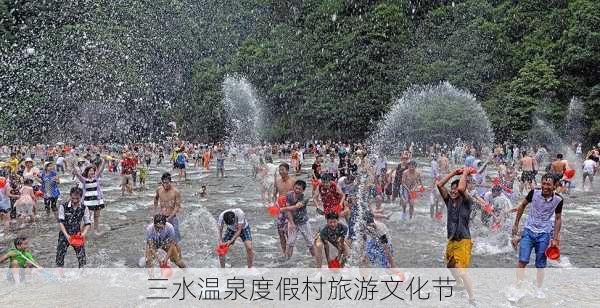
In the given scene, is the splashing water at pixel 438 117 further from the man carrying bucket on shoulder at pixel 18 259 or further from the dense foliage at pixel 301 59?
the man carrying bucket on shoulder at pixel 18 259

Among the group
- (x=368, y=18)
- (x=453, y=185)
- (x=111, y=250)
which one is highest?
(x=368, y=18)

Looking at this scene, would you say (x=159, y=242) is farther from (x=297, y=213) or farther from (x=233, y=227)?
(x=297, y=213)

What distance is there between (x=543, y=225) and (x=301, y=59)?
42540 millimetres

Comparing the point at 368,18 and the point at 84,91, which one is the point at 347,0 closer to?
the point at 368,18

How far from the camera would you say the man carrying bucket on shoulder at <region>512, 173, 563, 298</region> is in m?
6.33

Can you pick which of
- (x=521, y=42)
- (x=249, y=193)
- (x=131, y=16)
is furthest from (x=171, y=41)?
(x=249, y=193)

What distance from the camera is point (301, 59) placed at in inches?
1885

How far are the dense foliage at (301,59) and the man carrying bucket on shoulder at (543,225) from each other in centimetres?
2864

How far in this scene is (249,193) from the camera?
17.6 metres

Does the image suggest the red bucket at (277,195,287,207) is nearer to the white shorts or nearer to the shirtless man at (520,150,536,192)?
the white shorts

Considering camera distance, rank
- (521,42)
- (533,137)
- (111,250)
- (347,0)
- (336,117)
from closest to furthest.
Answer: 1. (111,250)
2. (533,137)
3. (521,42)
4. (336,117)
5. (347,0)

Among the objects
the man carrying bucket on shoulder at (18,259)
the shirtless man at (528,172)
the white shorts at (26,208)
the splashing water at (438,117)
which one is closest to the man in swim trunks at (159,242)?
the man carrying bucket on shoulder at (18,259)

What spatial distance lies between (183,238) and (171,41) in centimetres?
5540

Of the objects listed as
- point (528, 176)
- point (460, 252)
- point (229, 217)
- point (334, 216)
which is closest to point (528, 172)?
point (528, 176)
